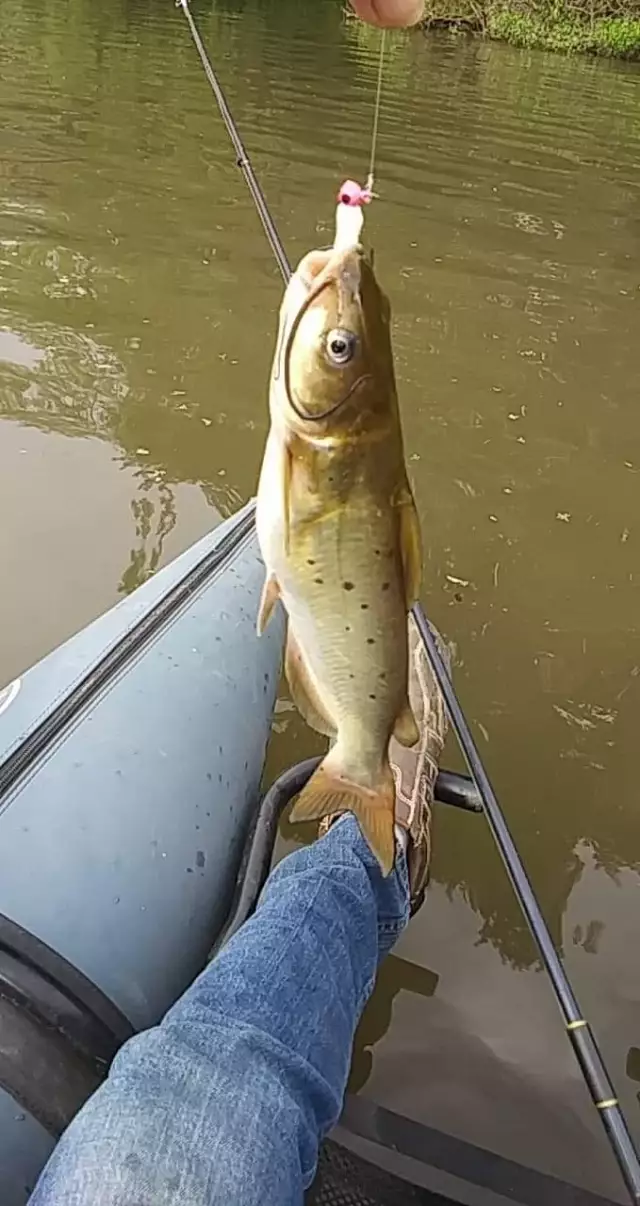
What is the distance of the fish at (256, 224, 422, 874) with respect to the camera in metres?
1.13

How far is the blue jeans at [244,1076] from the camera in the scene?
1.25 meters

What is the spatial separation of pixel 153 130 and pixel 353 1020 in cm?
956

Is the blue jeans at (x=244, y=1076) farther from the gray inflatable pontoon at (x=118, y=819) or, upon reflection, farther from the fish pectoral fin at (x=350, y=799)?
the fish pectoral fin at (x=350, y=799)

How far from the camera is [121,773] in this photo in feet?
6.82

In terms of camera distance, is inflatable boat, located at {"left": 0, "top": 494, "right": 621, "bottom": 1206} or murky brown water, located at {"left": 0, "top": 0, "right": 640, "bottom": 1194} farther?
murky brown water, located at {"left": 0, "top": 0, "right": 640, "bottom": 1194}

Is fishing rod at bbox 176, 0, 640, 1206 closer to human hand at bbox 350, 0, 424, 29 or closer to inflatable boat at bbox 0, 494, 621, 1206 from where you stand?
inflatable boat at bbox 0, 494, 621, 1206

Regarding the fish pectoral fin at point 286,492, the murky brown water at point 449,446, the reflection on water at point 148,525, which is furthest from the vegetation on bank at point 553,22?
the fish pectoral fin at point 286,492

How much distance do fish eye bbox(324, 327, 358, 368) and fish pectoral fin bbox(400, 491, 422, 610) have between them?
162 mm

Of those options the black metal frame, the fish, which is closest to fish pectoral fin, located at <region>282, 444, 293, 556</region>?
the fish

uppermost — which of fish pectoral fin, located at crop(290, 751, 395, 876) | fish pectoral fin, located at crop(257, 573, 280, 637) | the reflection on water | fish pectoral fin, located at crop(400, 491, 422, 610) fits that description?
fish pectoral fin, located at crop(400, 491, 422, 610)

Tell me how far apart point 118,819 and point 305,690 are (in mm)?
766

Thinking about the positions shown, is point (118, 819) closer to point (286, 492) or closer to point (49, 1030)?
point (49, 1030)

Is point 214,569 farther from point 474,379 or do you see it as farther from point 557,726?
point 474,379

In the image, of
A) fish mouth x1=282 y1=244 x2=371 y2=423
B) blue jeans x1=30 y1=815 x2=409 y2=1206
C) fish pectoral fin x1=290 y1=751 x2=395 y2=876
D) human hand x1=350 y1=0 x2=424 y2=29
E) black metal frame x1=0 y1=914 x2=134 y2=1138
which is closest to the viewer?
fish mouth x1=282 y1=244 x2=371 y2=423
